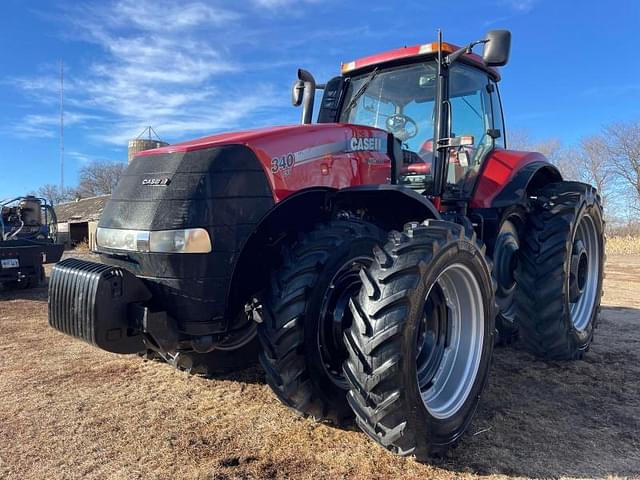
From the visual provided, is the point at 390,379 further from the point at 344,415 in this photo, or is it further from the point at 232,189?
the point at 232,189

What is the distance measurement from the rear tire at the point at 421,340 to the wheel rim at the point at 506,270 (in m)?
1.63

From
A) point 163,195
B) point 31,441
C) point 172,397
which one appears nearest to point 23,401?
point 31,441

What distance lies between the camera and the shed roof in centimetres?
2646

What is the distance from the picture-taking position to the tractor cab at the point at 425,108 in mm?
4094

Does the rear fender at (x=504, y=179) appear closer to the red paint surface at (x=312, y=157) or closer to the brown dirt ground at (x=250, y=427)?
the red paint surface at (x=312, y=157)

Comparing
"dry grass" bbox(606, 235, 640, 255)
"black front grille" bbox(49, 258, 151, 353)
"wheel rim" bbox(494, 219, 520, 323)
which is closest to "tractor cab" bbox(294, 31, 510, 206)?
"wheel rim" bbox(494, 219, 520, 323)

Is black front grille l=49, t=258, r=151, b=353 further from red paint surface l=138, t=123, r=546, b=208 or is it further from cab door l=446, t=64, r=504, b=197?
cab door l=446, t=64, r=504, b=197

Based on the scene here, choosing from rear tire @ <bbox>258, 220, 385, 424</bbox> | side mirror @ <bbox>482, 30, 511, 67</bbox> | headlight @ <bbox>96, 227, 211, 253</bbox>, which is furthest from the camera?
side mirror @ <bbox>482, 30, 511, 67</bbox>

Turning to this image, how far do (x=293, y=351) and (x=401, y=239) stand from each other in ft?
2.83

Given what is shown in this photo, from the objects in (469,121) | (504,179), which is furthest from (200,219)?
(504,179)

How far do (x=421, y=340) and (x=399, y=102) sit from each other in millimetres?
2217

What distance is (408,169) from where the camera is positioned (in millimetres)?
4199

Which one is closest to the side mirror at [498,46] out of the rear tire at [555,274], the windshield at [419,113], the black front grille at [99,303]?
the windshield at [419,113]

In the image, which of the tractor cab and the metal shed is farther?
the metal shed
